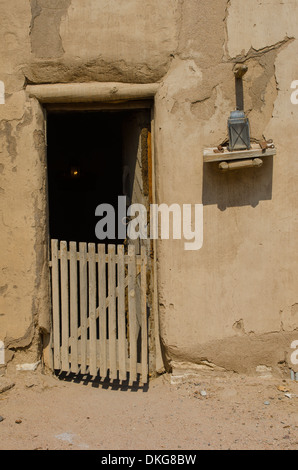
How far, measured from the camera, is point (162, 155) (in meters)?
4.38

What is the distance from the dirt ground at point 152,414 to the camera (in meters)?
3.53

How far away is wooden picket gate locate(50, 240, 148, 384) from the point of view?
4.42 m

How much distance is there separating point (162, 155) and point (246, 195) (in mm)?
859

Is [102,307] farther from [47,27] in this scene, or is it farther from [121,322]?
[47,27]

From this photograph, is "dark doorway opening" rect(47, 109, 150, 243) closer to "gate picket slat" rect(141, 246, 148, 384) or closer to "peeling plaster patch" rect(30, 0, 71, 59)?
"peeling plaster patch" rect(30, 0, 71, 59)

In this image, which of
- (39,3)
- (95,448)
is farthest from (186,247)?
(39,3)

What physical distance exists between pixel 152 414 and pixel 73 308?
1.23m

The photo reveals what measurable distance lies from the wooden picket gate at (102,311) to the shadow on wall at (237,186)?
86 centimetres

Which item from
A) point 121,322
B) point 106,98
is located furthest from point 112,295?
point 106,98

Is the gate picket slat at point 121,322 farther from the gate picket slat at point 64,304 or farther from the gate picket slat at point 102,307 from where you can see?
the gate picket slat at point 64,304

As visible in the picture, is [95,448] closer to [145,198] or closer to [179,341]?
[179,341]

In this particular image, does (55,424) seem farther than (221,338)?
No

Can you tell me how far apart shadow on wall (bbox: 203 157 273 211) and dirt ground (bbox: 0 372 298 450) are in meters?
1.64

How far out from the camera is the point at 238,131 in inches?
164
